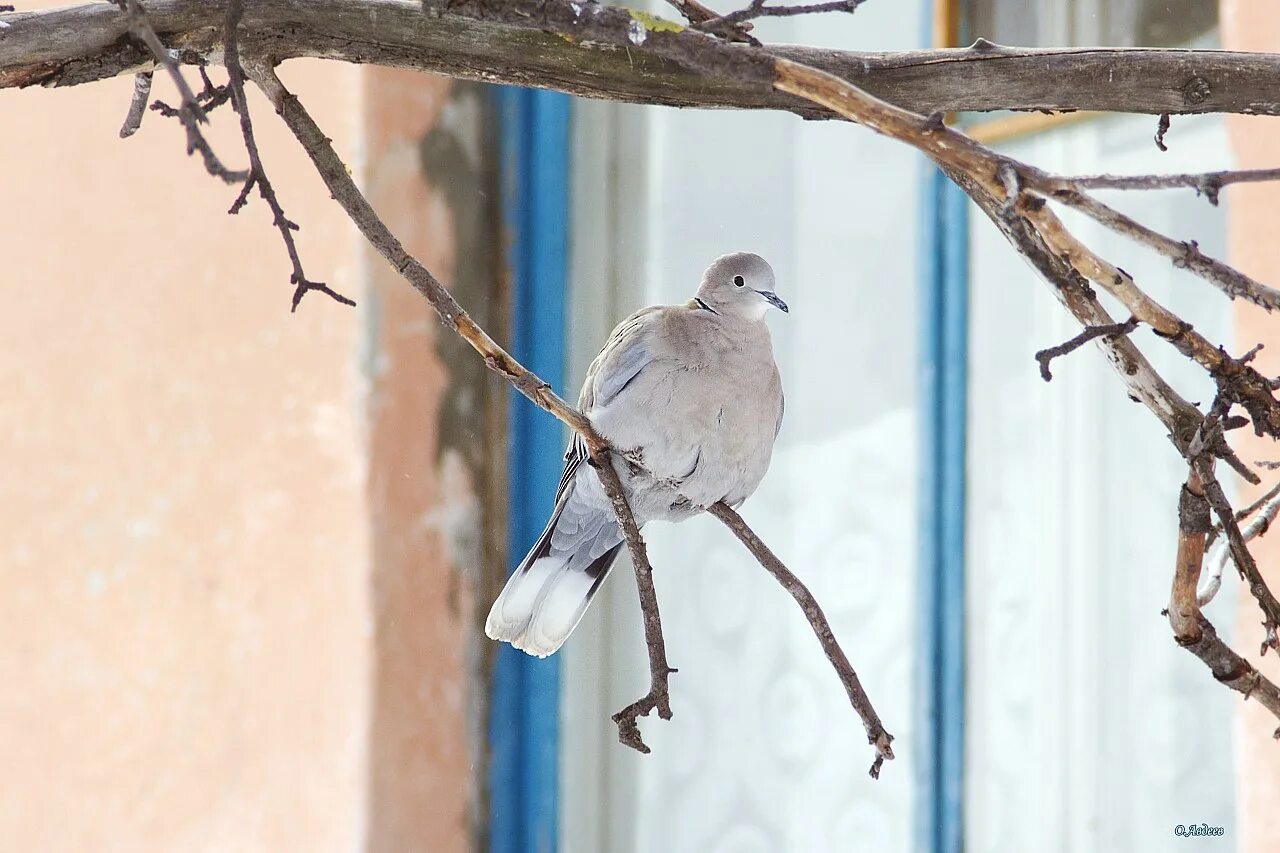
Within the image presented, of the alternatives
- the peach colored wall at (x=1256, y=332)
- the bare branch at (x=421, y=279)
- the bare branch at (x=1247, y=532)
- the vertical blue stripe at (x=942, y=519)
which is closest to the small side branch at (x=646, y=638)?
the bare branch at (x=421, y=279)

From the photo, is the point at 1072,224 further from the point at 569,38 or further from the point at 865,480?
the point at 569,38

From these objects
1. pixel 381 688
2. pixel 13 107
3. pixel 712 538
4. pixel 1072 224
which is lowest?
pixel 381 688

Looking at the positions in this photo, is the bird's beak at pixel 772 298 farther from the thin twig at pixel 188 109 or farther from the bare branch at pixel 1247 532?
the thin twig at pixel 188 109

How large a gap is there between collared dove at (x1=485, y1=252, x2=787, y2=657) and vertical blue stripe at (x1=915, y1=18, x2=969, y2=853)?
2.30ft

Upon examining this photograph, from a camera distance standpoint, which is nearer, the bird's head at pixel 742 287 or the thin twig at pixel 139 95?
the thin twig at pixel 139 95

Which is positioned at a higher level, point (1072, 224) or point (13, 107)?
point (13, 107)

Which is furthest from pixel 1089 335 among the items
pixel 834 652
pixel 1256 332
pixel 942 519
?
pixel 942 519

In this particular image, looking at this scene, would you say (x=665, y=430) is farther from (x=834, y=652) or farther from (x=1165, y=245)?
(x=1165, y=245)

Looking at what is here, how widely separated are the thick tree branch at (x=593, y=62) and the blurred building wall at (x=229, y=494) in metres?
1.20

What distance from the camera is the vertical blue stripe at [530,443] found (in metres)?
1.96

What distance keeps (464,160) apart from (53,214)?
63 cm

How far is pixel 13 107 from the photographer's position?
2.02 meters

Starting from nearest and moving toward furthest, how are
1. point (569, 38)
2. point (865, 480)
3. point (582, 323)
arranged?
point (569, 38) < point (865, 480) < point (582, 323)

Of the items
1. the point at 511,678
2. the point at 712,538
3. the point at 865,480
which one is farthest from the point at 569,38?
the point at 511,678
